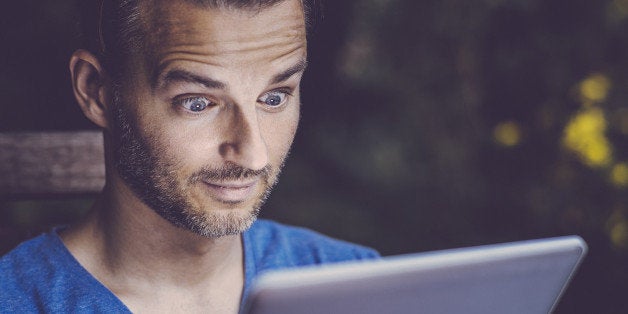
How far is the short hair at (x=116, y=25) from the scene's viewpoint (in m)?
1.07

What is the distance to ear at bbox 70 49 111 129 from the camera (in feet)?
3.79

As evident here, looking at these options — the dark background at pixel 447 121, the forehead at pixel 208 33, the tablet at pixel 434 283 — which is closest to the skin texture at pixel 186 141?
the forehead at pixel 208 33

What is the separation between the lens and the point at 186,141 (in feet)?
3.50

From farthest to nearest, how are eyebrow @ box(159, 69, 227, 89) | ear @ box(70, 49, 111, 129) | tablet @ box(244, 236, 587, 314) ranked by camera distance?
ear @ box(70, 49, 111, 129)
eyebrow @ box(159, 69, 227, 89)
tablet @ box(244, 236, 587, 314)

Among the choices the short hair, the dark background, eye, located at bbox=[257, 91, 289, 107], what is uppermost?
the short hair

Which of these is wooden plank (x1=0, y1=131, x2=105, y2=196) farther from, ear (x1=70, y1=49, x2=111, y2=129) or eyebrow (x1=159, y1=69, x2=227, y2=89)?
eyebrow (x1=159, y1=69, x2=227, y2=89)

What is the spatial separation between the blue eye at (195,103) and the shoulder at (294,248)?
1.36 feet

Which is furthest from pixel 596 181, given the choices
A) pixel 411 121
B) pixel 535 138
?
pixel 411 121

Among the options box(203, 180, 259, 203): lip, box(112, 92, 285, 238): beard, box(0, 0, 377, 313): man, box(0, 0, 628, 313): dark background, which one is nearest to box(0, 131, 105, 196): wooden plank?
box(0, 0, 377, 313): man

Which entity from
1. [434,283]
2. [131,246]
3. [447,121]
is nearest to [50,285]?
[131,246]

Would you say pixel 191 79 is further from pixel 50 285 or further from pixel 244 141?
pixel 50 285

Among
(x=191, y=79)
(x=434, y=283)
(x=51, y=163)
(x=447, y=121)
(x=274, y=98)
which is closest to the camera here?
(x=434, y=283)

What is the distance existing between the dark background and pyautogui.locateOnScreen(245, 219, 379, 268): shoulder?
3.16 feet

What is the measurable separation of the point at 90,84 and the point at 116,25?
0.13 metres
